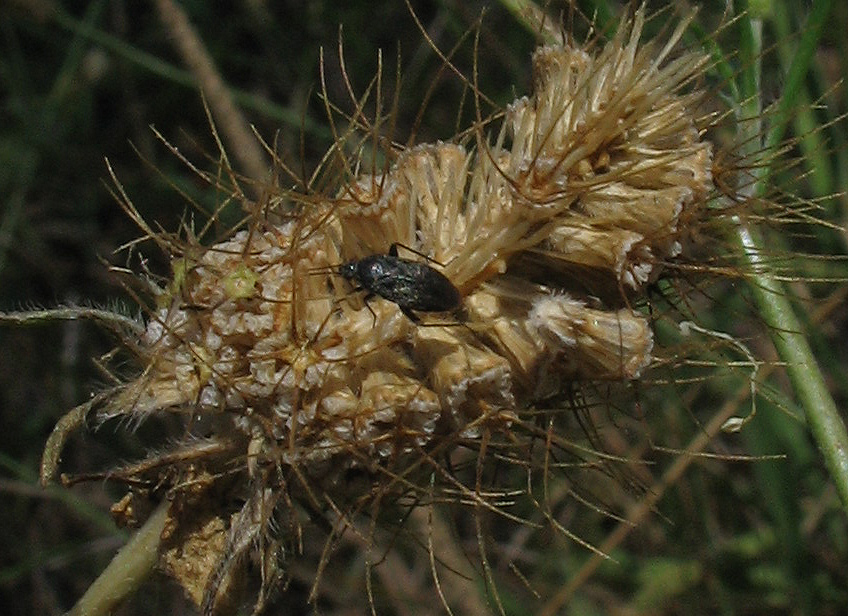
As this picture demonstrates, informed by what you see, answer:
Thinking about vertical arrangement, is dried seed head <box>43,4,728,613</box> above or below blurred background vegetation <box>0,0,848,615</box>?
above

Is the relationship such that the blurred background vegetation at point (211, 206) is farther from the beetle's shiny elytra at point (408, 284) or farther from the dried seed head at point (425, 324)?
the beetle's shiny elytra at point (408, 284)

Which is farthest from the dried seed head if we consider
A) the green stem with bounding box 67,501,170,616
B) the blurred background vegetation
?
the blurred background vegetation

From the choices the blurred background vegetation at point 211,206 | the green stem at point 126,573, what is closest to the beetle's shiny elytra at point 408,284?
the green stem at point 126,573

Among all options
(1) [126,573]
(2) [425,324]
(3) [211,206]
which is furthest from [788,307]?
(3) [211,206]

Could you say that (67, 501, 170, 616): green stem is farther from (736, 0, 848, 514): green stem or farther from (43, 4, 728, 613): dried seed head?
(736, 0, 848, 514): green stem

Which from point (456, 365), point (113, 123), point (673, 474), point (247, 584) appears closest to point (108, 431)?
point (113, 123)

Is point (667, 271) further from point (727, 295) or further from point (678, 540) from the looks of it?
point (678, 540)
